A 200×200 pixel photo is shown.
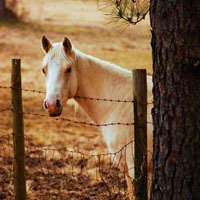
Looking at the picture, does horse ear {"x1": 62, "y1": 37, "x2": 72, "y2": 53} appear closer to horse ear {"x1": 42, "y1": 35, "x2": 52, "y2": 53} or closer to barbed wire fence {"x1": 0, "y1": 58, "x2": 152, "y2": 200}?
horse ear {"x1": 42, "y1": 35, "x2": 52, "y2": 53}

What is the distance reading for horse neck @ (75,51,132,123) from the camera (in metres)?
4.98

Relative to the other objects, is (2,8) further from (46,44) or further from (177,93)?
(177,93)

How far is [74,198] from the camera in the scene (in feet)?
19.6

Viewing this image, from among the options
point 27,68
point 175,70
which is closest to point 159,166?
point 175,70

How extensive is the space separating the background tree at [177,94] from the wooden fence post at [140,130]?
1.62ft

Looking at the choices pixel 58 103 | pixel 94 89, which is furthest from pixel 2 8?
pixel 58 103

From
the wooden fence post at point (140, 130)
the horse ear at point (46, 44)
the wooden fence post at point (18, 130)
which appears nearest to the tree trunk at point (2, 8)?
the horse ear at point (46, 44)

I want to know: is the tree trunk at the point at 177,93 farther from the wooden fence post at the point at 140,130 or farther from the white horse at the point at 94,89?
the white horse at the point at 94,89

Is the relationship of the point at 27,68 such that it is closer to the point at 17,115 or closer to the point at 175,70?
the point at 17,115

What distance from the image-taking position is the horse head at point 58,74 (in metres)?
4.60

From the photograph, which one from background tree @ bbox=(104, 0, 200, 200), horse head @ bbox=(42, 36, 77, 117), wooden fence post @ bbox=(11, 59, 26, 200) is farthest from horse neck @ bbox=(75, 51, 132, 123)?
→ background tree @ bbox=(104, 0, 200, 200)

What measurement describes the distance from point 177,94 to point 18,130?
1597 millimetres

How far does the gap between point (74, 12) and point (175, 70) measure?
62.0 ft

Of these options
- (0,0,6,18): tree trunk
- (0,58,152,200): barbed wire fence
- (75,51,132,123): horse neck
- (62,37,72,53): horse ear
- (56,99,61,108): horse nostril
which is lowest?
(0,58,152,200): barbed wire fence
